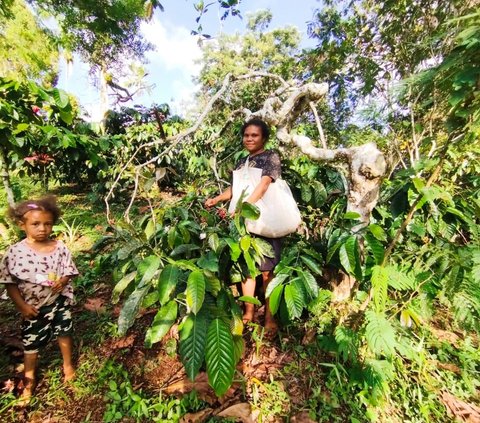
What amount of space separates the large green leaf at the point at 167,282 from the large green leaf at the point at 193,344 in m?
0.14

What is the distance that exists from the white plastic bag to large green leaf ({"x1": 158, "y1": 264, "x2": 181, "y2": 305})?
676mm

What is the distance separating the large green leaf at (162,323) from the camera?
1.25 metres

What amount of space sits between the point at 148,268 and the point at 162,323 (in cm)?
25

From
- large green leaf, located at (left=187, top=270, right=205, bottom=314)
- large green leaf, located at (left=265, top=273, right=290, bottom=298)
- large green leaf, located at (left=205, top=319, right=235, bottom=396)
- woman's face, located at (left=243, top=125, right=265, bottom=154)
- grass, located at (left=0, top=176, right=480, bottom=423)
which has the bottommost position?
grass, located at (left=0, top=176, right=480, bottom=423)

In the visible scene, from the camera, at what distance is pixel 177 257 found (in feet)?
5.64

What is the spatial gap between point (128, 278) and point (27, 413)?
99cm

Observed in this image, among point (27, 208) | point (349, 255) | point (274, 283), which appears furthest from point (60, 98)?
point (349, 255)

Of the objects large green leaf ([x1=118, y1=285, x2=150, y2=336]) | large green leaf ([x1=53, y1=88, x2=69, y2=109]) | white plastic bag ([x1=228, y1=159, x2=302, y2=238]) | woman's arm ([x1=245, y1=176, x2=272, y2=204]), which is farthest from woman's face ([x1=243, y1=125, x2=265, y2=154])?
large green leaf ([x1=53, y1=88, x2=69, y2=109])

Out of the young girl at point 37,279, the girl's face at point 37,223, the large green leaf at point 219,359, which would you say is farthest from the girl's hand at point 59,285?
the large green leaf at point 219,359

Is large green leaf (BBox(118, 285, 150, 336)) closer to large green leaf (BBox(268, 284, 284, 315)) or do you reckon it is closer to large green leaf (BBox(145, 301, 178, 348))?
large green leaf (BBox(145, 301, 178, 348))

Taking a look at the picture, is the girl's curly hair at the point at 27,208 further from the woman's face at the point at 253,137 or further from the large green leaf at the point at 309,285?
the large green leaf at the point at 309,285

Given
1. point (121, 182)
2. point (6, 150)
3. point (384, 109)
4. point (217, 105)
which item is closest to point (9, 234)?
point (6, 150)

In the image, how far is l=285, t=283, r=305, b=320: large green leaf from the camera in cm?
152

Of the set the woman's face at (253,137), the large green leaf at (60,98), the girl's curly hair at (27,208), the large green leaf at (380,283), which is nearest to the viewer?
the large green leaf at (380,283)
